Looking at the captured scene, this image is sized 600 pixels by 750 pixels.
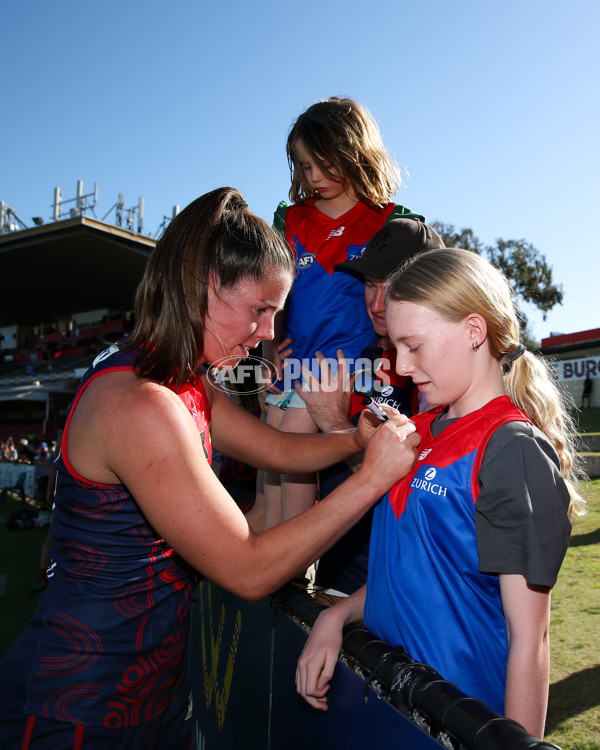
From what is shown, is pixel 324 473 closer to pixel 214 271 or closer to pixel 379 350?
pixel 379 350

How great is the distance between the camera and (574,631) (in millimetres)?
3805

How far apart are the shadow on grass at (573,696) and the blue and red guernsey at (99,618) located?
6.78ft

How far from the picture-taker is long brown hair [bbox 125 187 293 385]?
1.67m

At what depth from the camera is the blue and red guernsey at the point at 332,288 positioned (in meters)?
2.66

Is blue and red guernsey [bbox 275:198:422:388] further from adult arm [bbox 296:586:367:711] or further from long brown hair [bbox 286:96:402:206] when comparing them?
adult arm [bbox 296:586:367:711]

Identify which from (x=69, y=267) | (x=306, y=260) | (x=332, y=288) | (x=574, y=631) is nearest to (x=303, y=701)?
(x=332, y=288)

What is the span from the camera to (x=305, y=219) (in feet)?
9.44

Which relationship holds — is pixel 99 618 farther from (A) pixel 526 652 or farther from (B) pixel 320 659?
(A) pixel 526 652

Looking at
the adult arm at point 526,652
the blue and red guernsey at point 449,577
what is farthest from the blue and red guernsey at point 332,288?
the adult arm at point 526,652

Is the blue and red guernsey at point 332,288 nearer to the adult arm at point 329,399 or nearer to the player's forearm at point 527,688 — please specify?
the adult arm at point 329,399

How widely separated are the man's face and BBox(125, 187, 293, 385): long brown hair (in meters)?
0.68

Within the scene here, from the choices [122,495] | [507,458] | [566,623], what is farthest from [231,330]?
[566,623]

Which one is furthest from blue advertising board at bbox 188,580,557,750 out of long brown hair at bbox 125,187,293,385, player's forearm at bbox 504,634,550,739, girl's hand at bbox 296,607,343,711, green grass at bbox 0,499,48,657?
green grass at bbox 0,499,48,657

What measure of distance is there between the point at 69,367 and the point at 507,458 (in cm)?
3269
